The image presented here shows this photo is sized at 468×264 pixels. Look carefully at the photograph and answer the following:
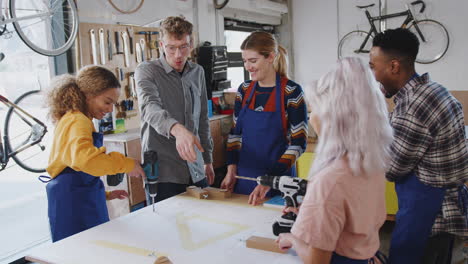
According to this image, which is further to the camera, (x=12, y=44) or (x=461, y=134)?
(x=12, y=44)

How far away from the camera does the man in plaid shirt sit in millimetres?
1682

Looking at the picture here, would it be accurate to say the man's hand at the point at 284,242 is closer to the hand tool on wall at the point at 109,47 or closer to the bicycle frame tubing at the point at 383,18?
the hand tool on wall at the point at 109,47

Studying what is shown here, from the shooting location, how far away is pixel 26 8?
331 cm

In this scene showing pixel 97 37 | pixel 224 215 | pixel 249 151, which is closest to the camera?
pixel 224 215

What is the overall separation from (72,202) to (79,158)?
26 centimetres

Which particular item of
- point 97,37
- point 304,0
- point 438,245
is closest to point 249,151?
point 438,245

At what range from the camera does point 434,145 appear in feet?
5.55

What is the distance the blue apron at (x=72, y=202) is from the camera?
72.6 inches

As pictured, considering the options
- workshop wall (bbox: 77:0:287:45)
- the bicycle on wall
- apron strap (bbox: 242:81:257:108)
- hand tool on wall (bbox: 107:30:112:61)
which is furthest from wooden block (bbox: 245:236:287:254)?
the bicycle on wall

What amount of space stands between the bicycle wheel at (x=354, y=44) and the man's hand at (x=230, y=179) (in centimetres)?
471

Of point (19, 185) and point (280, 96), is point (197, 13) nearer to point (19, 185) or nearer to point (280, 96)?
point (19, 185)

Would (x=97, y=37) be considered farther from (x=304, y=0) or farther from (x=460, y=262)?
(x=304, y=0)

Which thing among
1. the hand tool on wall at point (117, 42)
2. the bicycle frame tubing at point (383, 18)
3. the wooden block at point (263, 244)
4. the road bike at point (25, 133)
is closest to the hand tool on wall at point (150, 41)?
the hand tool on wall at point (117, 42)

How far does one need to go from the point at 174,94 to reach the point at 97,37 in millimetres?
1587
